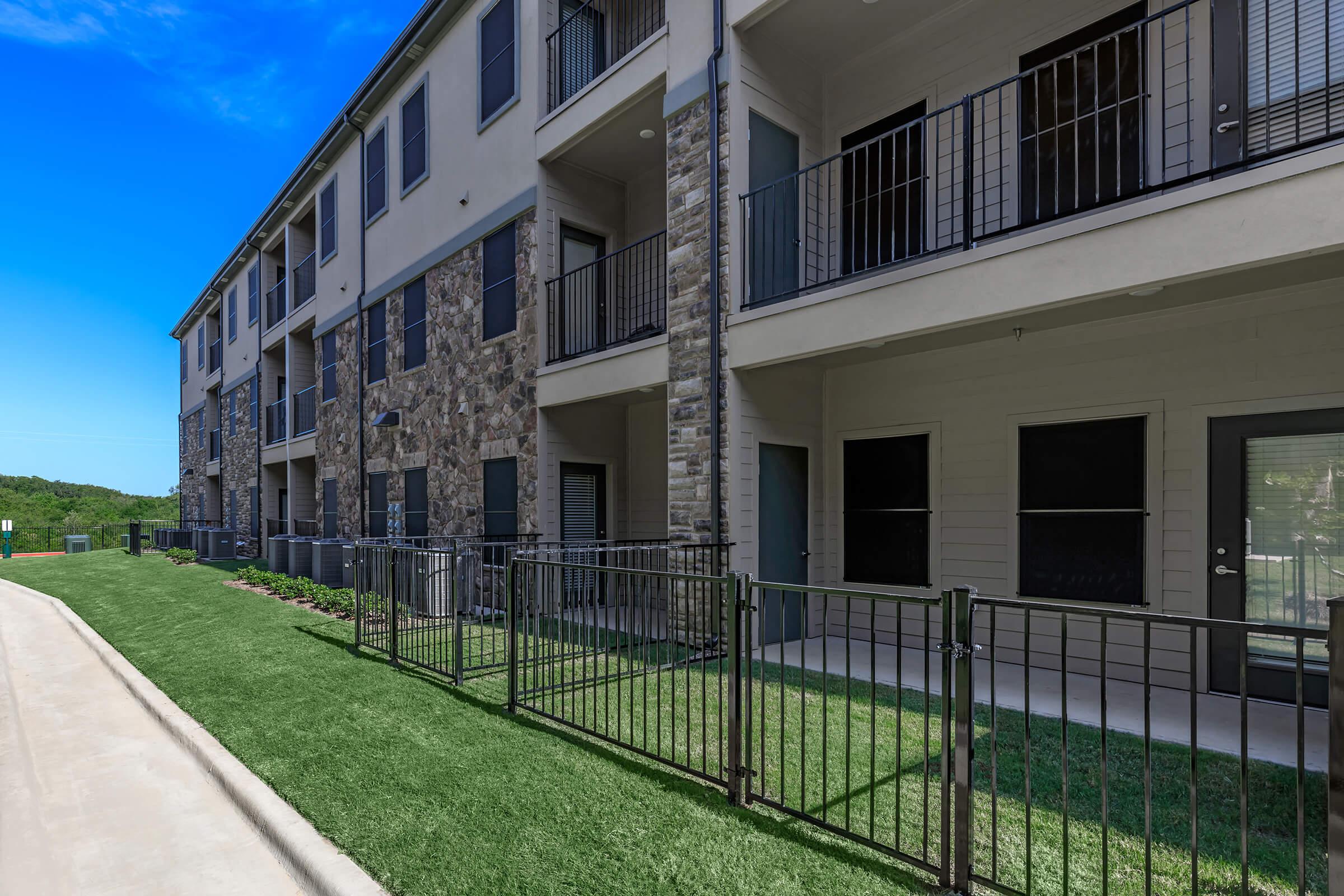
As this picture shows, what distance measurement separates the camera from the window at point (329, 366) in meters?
17.5

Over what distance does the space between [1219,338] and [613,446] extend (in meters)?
7.94

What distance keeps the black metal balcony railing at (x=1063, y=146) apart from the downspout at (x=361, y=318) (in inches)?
442

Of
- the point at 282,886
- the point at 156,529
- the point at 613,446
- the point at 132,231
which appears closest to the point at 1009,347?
the point at 613,446

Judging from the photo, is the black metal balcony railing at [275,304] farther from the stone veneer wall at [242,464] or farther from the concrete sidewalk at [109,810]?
the concrete sidewalk at [109,810]

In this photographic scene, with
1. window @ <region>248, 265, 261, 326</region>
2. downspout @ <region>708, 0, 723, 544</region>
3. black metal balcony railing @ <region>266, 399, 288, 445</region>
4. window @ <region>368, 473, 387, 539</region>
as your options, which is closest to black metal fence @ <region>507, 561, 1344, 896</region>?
downspout @ <region>708, 0, 723, 544</region>

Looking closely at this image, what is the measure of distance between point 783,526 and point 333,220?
1529cm

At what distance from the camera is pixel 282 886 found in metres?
3.12

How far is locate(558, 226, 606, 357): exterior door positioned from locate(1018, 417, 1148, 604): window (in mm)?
6433

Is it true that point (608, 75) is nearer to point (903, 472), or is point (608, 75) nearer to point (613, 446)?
point (613, 446)

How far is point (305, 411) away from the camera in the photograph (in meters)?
20.0

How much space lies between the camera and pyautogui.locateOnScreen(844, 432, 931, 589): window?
7824 mm

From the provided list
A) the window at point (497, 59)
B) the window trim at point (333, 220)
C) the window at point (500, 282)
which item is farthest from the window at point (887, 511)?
the window trim at point (333, 220)

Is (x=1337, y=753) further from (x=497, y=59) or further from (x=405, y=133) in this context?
(x=405, y=133)

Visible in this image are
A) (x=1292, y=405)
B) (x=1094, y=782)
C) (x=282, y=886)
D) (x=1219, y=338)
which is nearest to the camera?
(x=282, y=886)
